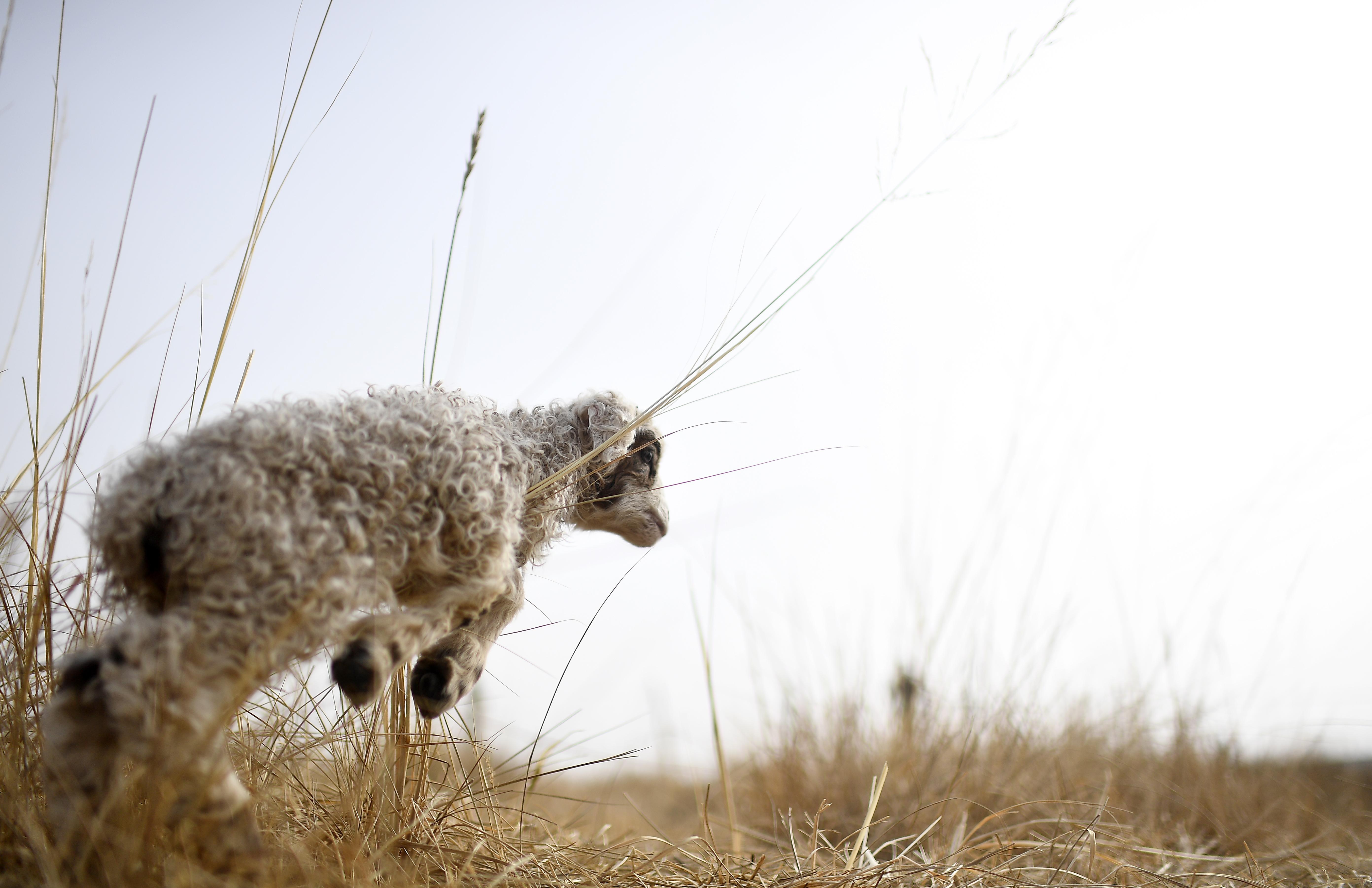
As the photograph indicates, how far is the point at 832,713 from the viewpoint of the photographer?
3199 mm

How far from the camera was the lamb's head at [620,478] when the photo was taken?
1.49 m

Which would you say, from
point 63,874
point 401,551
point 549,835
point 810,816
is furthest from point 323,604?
point 810,816

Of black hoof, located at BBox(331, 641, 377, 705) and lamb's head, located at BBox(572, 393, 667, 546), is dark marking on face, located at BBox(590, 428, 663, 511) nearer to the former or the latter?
lamb's head, located at BBox(572, 393, 667, 546)

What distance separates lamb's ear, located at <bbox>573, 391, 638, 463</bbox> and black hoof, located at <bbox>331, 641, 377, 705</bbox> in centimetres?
58

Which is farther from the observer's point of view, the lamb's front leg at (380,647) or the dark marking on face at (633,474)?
the dark marking on face at (633,474)

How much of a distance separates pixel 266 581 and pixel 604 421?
66cm

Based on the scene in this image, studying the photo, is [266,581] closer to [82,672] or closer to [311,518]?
[311,518]

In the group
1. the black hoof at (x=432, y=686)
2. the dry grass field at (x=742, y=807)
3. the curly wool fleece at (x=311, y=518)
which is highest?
the curly wool fleece at (x=311, y=518)

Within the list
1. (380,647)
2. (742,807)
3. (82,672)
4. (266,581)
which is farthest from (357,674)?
(742,807)

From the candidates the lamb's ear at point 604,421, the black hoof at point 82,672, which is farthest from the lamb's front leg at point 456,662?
the black hoof at point 82,672

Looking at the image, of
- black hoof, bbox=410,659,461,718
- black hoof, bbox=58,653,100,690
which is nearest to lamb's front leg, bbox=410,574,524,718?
black hoof, bbox=410,659,461,718

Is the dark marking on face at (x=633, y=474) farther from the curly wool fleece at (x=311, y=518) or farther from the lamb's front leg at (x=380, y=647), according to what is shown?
the lamb's front leg at (x=380, y=647)

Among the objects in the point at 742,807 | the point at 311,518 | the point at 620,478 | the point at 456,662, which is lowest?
the point at 742,807

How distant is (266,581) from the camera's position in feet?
3.32
